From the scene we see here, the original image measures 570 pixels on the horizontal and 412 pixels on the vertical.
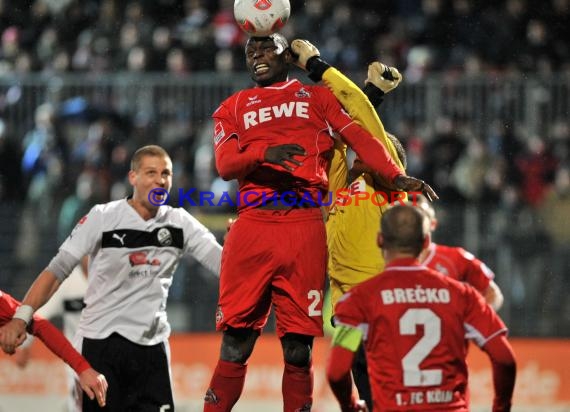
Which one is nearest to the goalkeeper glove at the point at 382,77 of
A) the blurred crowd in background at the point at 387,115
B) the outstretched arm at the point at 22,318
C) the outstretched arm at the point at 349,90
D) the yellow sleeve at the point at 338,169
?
the outstretched arm at the point at 349,90

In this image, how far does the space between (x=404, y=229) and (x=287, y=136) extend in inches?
65.0

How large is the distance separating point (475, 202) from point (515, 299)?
1.17 meters

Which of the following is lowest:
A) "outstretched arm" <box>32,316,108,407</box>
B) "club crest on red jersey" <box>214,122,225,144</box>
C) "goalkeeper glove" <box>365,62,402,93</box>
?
"outstretched arm" <box>32,316,108,407</box>

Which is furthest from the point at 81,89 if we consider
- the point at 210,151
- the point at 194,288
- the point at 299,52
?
the point at 299,52

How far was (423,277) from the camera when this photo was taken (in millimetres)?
5215

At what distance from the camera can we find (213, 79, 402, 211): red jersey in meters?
6.69

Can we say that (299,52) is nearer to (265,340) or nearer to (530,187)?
(265,340)

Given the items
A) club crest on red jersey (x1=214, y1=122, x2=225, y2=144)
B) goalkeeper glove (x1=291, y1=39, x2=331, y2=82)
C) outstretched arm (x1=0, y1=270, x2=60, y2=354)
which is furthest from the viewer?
goalkeeper glove (x1=291, y1=39, x2=331, y2=82)

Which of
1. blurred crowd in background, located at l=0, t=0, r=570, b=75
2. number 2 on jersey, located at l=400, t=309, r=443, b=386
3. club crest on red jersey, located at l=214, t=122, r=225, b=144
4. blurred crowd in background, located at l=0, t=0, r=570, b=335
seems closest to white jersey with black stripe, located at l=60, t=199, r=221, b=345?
club crest on red jersey, located at l=214, t=122, r=225, b=144

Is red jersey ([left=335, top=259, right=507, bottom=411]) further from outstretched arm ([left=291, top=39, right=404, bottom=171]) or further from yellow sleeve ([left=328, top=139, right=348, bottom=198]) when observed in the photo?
yellow sleeve ([left=328, top=139, right=348, bottom=198])

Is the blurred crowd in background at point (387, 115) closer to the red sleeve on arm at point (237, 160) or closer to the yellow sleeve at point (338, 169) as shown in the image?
the yellow sleeve at point (338, 169)

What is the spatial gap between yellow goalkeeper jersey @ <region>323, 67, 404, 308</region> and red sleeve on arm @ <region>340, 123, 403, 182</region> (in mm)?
149

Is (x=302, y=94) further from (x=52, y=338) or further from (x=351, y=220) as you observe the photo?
(x=52, y=338)

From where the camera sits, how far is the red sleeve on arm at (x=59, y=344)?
253 inches
